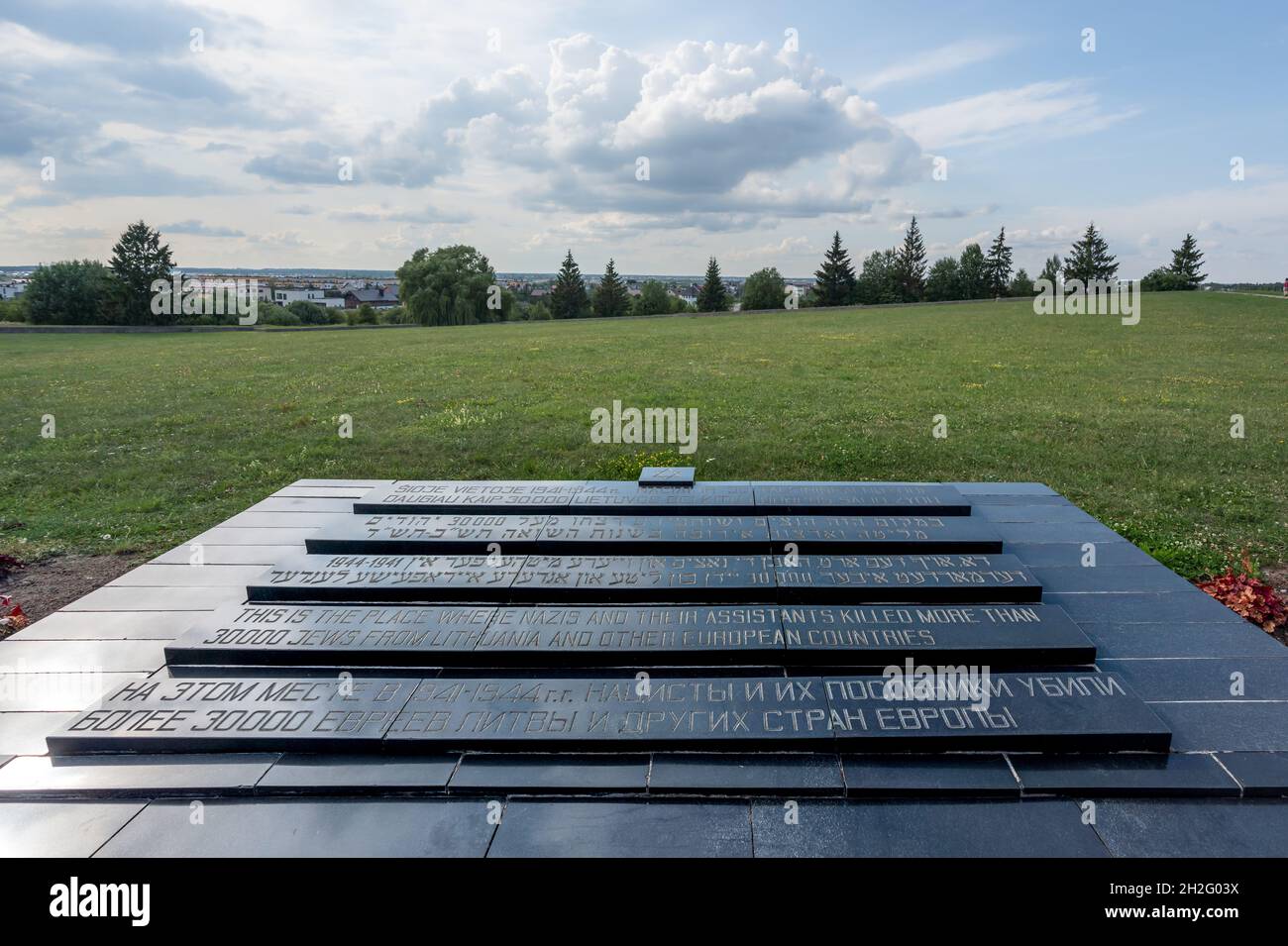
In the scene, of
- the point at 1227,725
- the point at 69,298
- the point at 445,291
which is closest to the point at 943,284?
the point at 445,291

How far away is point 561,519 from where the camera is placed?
6.92 meters

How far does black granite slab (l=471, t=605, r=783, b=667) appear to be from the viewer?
183 inches

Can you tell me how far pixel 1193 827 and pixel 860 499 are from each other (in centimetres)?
424

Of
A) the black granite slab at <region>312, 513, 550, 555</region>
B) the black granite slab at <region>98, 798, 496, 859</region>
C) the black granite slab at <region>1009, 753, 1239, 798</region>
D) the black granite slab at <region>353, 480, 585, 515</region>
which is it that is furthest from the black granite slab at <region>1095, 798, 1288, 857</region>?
the black granite slab at <region>353, 480, 585, 515</region>

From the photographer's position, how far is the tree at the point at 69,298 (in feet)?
159

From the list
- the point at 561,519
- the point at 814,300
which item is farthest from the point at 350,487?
the point at 814,300

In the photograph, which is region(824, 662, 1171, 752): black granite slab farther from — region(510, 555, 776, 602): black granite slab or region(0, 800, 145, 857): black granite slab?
region(0, 800, 145, 857): black granite slab

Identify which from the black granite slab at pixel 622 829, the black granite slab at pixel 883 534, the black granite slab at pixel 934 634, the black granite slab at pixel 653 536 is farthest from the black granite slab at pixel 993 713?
the black granite slab at pixel 653 536

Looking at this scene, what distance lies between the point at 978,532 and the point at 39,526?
10167mm

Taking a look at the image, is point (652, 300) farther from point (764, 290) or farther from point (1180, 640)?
point (1180, 640)

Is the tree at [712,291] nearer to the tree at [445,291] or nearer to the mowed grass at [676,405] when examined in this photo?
the tree at [445,291]

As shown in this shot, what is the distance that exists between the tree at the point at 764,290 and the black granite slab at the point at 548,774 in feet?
206

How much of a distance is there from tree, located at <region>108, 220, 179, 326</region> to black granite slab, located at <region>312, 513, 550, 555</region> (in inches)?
1954
